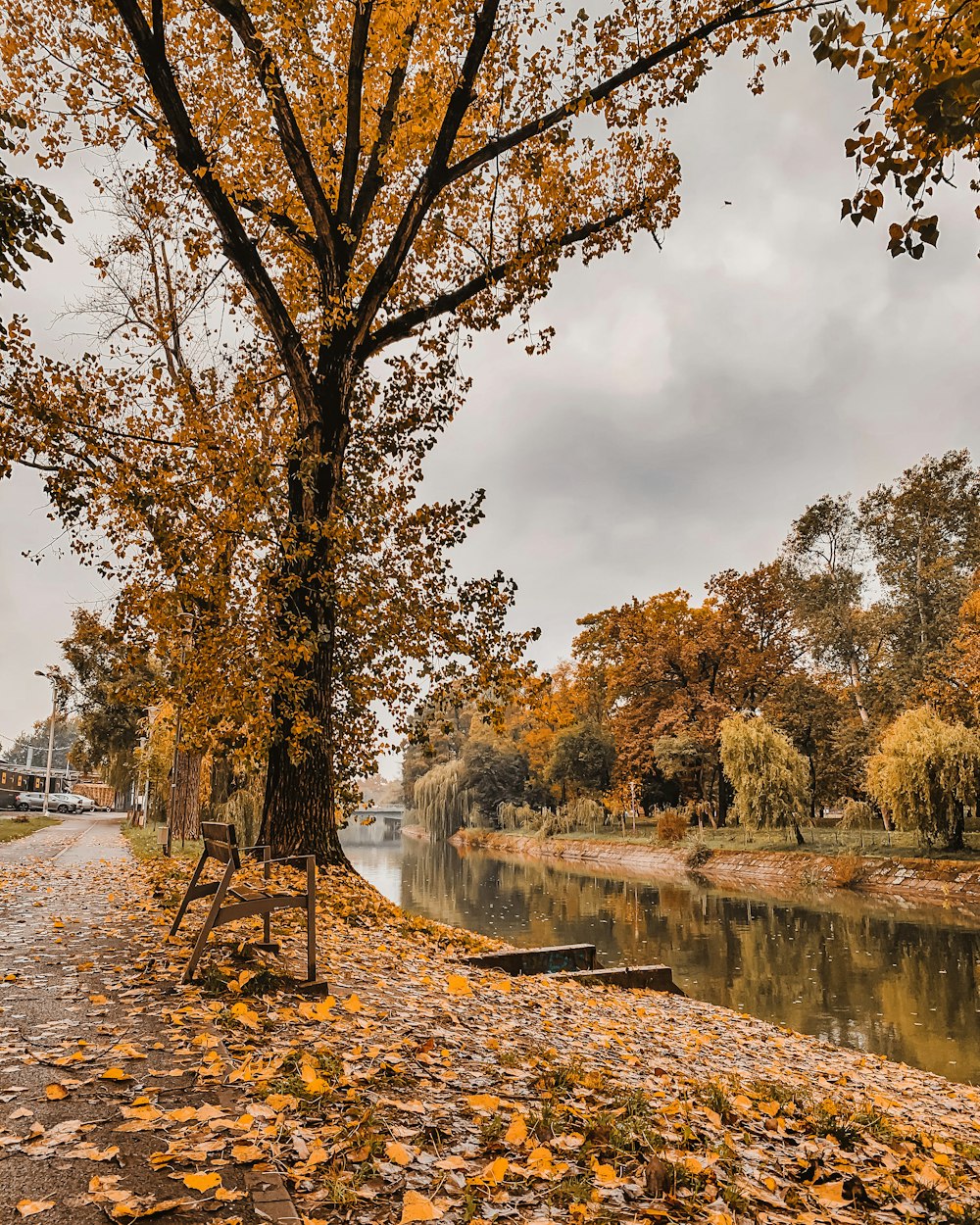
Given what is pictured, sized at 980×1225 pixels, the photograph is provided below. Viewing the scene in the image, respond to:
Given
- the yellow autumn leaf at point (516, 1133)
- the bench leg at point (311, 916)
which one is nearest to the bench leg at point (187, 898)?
the bench leg at point (311, 916)

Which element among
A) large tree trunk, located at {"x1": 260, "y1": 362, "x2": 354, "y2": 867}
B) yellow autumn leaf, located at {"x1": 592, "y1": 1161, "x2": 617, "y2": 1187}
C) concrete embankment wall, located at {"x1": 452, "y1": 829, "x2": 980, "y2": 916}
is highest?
large tree trunk, located at {"x1": 260, "y1": 362, "x2": 354, "y2": 867}

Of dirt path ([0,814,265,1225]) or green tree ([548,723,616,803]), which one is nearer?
dirt path ([0,814,265,1225])

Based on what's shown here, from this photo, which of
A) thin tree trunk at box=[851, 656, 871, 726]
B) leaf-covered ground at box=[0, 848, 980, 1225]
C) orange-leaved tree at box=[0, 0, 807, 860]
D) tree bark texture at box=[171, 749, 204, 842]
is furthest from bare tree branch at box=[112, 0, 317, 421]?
thin tree trunk at box=[851, 656, 871, 726]

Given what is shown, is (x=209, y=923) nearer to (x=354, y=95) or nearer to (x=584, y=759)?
(x=354, y=95)

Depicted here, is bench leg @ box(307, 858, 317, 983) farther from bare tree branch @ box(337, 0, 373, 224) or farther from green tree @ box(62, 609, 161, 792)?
green tree @ box(62, 609, 161, 792)

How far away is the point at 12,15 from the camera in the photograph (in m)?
8.02

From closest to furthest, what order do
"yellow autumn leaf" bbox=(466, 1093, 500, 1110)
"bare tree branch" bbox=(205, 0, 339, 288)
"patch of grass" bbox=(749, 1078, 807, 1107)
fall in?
1. "yellow autumn leaf" bbox=(466, 1093, 500, 1110)
2. "patch of grass" bbox=(749, 1078, 807, 1107)
3. "bare tree branch" bbox=(205, 0, 339, 288)

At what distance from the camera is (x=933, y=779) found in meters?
20.6

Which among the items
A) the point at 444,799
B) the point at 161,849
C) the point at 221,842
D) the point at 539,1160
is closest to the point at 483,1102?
the point at 539,1160

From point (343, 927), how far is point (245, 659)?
3.12 m

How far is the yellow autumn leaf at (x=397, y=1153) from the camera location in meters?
2.58

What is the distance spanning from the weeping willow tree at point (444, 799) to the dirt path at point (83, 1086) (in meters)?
43.9

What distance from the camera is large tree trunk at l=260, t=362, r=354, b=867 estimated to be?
807 centimetres

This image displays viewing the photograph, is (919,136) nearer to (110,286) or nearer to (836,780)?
(110,286)
